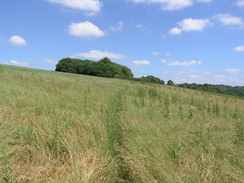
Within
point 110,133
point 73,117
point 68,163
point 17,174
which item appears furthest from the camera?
point 73,117

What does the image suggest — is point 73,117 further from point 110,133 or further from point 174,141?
point 174,141

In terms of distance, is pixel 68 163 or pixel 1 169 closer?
pixel 1 169

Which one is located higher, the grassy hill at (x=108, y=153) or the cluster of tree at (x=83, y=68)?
the cluster of tree at (x=83, y=68)

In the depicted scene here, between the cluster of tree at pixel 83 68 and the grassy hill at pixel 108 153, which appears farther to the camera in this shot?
the cluster of tree at pixel 83 68

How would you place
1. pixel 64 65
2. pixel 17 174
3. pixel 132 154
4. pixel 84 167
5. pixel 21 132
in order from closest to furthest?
pixel 17 174
pixel 84 167
pixel 132 154
pixel 21 132
pixel 64 65

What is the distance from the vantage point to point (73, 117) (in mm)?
3664

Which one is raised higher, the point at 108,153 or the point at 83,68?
the point at 83,68

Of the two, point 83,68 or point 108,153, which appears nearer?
point 108,153

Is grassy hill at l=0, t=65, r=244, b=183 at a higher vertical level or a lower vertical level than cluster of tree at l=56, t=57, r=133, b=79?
lower

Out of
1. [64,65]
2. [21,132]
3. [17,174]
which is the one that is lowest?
[17,174]

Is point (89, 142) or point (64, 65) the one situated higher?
point (64, 65)

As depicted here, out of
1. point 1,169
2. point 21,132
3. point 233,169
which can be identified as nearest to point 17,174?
point 1,169

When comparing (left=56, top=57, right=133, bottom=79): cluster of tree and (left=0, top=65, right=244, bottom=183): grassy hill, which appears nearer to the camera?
(left=0, top=65, right=244, bottom=183): grassy hill

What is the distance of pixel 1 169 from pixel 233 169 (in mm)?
3073
